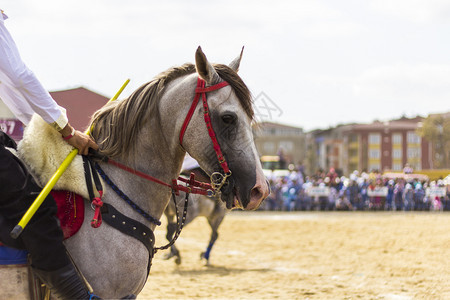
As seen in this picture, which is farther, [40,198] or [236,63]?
[236,63]

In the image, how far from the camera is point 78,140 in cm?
324

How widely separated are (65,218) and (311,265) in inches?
323

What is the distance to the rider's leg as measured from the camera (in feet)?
9.78

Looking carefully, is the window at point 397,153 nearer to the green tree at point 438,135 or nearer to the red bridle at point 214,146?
the green tree at point 438,135

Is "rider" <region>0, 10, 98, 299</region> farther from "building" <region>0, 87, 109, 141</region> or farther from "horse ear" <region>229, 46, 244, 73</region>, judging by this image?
"building" <region>0, 87, 109, 141</region>

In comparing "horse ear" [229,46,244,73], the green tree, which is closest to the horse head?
"horse ear" [229,46,244,73]

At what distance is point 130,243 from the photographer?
3242 millimetres

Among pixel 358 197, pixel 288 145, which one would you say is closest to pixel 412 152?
pixel 288 145

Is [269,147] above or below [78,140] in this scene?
above

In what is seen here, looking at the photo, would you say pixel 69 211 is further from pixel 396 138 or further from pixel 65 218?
pixel 396 138

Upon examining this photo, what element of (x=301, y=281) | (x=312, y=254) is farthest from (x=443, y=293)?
(x=312, y=254)

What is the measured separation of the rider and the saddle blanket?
0.21 feet

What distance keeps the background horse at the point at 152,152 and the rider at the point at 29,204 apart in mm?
127

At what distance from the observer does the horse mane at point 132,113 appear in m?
3.38
